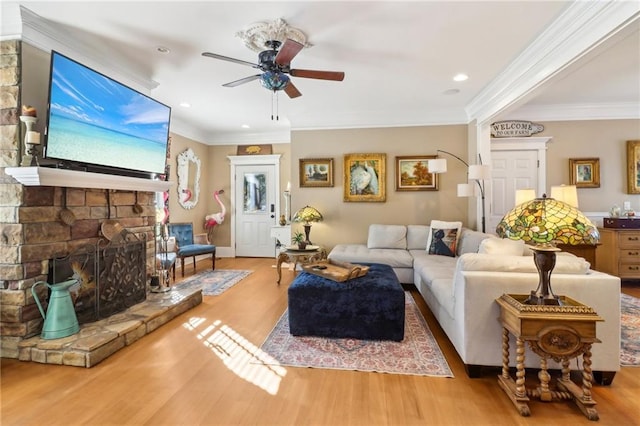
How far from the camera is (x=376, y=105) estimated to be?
458 centimetres

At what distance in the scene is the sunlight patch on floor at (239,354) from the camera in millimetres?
2039

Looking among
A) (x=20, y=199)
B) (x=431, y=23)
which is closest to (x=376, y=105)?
(x=431, y=23)

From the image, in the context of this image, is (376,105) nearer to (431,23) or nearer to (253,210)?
(431,23)

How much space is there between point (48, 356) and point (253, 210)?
446cm

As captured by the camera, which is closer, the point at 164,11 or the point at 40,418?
the point at 40,418

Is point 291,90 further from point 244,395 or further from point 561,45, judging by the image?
point 244,395

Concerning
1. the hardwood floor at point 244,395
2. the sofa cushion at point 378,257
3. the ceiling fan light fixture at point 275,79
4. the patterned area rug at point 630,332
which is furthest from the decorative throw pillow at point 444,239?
the ceiling fan light fixture at point 275,79

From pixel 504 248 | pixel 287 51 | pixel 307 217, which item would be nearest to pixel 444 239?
pixel 504 248

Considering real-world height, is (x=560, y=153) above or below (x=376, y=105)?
below

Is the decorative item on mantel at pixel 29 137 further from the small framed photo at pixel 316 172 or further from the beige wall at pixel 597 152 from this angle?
the beige wall at pixel 597 152

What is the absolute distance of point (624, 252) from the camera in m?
4.21

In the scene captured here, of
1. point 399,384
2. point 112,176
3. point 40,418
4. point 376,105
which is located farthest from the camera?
point 376,105

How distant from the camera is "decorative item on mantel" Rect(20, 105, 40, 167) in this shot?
222cm

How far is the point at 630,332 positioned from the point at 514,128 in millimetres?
3204
